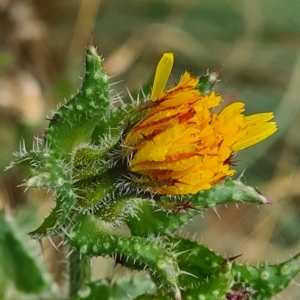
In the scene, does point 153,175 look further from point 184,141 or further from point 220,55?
point 220,55

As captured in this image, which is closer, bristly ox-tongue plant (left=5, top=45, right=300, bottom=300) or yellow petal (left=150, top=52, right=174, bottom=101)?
bristly ox-tongue plant (left=5, top=45, right=300, bottom=300)

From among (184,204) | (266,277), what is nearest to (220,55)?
(266,277)

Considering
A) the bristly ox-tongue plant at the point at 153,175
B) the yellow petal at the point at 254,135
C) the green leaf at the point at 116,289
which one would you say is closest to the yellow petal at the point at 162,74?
the bristly ox-tongue plant at the point at 153,175

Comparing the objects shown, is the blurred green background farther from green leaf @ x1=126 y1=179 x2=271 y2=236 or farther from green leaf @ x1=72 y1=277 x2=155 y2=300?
green leaf @ x1=126 y1=179 x2=271 y2=236

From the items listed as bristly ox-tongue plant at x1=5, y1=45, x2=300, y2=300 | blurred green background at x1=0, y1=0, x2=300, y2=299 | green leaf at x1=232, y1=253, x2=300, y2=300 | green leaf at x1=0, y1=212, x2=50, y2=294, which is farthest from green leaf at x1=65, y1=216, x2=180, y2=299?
blurred green background at x1=0, y1=0, x2=300, y2=299

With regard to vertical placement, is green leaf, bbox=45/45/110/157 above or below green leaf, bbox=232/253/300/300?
above

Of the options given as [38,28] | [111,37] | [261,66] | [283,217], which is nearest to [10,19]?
[38,28]

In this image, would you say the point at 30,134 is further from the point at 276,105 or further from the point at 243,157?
the point at 276,105

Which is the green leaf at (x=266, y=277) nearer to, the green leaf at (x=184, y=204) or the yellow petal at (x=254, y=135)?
the green leaf at (x=184, y=204)
